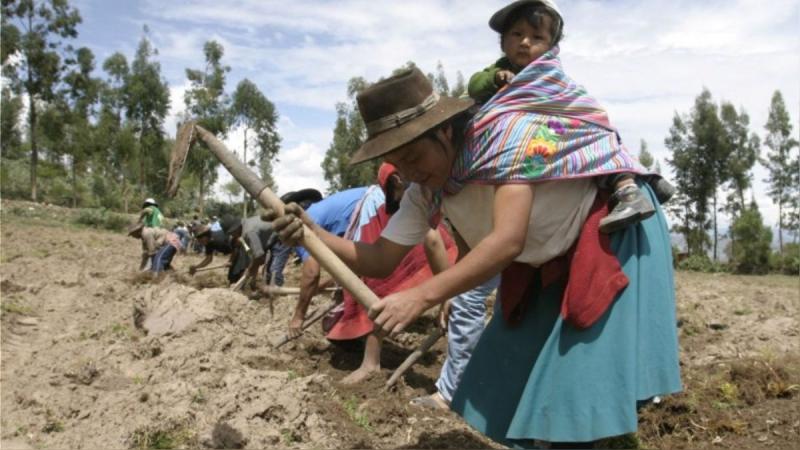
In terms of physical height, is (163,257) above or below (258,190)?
below

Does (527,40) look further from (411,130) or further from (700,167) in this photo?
(700,167)

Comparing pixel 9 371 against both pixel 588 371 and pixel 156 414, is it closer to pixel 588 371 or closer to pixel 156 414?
pixel 156 414

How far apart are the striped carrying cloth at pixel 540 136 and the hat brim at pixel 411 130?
0.08 metres

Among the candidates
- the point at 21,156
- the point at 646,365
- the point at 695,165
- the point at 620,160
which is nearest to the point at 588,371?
the point at 646,365

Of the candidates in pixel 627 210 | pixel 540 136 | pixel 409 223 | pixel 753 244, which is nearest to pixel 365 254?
pixel 409 223

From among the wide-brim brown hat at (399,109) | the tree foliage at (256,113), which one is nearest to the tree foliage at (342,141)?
the tree foliage at (256,113)

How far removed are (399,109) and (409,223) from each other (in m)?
0.47

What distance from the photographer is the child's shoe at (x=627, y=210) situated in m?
1.92

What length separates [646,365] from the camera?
2.01 meters

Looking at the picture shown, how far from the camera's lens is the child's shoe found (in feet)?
6.31

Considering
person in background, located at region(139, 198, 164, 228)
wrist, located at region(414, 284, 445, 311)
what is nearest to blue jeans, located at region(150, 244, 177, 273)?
person in background, located at region(139, 198, 164, 228)

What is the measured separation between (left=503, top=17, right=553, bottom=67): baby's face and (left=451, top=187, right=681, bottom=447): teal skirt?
1.87ft

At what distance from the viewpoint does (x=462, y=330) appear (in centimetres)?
400

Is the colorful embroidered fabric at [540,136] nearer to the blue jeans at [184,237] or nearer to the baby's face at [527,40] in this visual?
the baby's face at [527,40]
